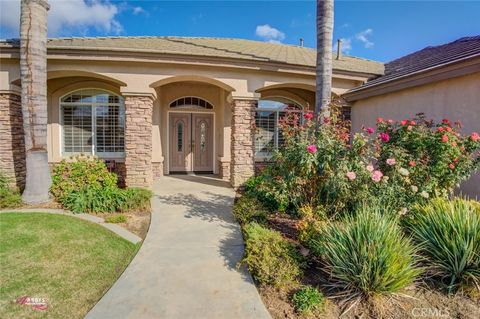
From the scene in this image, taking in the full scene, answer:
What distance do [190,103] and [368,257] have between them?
9.47 m

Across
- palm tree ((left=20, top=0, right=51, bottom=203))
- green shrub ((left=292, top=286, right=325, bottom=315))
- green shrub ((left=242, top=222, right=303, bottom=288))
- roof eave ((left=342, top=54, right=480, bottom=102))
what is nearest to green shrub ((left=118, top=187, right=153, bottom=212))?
palm tree ((left=20, top=0, right=51, bottom=203))

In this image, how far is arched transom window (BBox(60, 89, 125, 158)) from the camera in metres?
9.97

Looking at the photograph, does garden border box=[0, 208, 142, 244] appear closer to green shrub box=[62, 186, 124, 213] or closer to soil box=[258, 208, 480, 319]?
green shrub box=[62, 186, 124, 213]

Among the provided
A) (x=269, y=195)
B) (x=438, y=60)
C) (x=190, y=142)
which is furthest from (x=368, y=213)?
(x=190, y=142)

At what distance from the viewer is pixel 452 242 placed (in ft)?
11.3

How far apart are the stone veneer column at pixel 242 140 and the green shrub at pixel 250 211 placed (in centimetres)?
198

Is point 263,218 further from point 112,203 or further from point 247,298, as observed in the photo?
point 112,203

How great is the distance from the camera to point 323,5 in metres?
6.75

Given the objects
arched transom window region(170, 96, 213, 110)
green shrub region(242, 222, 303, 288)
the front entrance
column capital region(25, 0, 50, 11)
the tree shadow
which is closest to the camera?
green shrub region(242, 222, 303, 288)

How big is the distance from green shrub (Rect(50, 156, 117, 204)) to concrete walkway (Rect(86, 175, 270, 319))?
1794 millimetres

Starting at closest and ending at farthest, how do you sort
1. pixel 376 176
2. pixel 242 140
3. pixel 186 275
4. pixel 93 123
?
pixel 186 275 < pixel 376 176 < pixel 242 140 < pixel 93 123

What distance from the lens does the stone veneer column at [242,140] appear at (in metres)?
8.38

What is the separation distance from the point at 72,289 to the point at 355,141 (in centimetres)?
511

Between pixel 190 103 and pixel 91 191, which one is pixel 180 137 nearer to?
pixel 190 103
